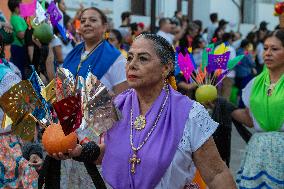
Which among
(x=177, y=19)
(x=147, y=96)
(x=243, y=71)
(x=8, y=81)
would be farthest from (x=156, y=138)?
(x=243, y=71)

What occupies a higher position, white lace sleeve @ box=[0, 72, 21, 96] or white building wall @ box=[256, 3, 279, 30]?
white lace sleeve @ box=[0, 72, 21, 96]

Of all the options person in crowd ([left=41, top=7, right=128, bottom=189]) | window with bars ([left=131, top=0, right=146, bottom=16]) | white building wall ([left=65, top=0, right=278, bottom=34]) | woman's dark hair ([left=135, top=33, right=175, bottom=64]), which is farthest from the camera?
window with bars ([left=131, top=0, right=146, bottom=16])

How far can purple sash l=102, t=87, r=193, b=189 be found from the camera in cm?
321

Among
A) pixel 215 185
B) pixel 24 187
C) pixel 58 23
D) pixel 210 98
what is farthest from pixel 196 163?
pixel 58 23

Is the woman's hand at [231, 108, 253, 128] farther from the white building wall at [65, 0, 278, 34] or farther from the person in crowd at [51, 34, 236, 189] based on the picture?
the white building wall at [65, 0, 278, 34]

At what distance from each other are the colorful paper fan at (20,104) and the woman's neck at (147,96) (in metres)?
0.50

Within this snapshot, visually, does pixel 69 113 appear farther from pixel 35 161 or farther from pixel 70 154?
pixel 35 161

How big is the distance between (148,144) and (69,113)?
0.45m

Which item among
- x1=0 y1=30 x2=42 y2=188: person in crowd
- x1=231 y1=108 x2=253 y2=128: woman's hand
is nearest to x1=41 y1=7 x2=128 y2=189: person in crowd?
x1=0 y1=30 x2=42 y2=188: person in crowd

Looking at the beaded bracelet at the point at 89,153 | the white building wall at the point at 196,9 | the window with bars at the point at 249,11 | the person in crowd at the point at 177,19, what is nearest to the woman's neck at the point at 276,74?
the beaded bracelet at the point at 89,153

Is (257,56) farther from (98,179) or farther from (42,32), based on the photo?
(98,179)

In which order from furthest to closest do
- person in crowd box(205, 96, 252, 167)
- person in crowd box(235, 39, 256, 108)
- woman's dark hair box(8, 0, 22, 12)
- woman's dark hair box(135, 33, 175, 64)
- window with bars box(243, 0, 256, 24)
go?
1. window with bars box(243, 0, 256, 24)
2. person in crowd box(235, 39, 256, 108)
3. woman's dark hair box(8, 0, 22, 12)
4. person in crowd box(205, 96, 252, 167)
5. woman's dark hair box(135, 33, 175, 64)

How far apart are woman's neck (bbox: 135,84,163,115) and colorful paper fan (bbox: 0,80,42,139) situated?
0.50 meters

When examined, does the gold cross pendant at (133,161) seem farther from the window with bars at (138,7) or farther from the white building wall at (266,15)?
the white building wall at (266,15)
